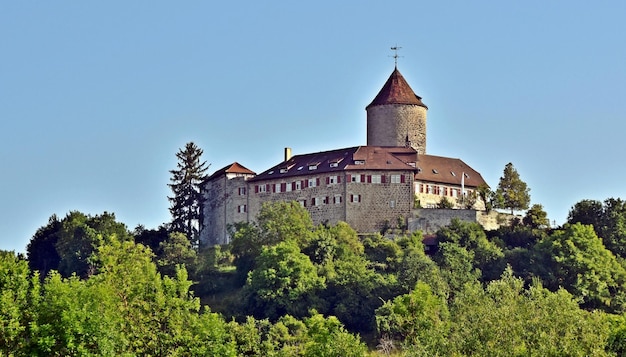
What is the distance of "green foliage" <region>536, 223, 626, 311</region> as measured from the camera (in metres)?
93.8

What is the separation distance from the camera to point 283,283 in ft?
310

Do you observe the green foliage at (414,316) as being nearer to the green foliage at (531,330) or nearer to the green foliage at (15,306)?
the green foliage at (531,330)

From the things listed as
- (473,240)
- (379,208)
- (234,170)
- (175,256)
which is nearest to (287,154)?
(234,170)

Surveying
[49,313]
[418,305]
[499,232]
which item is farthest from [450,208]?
[49,313]

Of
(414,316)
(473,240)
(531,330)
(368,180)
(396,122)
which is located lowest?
(531,330)

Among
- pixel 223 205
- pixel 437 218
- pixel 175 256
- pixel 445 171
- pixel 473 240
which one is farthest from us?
pixel 223 205

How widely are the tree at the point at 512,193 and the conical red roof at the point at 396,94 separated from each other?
287 inches

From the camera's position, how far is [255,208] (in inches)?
4183

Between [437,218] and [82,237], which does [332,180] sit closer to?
[437,218]

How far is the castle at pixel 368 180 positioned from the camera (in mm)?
101875

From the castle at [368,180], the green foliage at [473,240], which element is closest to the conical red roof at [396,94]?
the castle at [368,180]

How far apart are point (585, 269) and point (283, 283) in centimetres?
1576

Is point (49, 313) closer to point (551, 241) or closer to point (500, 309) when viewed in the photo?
point (500, 309)

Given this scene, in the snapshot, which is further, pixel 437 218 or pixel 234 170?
pixel 234 170
